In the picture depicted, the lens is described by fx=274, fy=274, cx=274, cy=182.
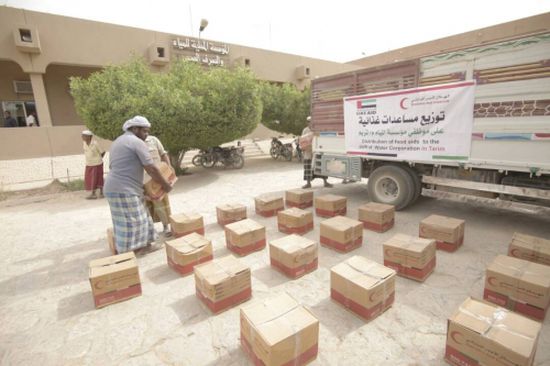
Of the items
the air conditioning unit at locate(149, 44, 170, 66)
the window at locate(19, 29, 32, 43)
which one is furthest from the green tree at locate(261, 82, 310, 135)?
the window at locate(19, 29, 32, 43)

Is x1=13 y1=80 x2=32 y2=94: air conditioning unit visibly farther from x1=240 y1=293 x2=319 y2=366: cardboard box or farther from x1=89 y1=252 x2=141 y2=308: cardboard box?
x1=240 y1=293 x2=319 y2=366: cardboard box

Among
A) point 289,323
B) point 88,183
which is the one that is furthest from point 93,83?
point 289,323

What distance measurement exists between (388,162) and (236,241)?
3.40 m

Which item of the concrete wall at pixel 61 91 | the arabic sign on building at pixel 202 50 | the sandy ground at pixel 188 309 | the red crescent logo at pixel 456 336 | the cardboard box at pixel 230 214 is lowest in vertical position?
the sandy ground at pixel 188 309

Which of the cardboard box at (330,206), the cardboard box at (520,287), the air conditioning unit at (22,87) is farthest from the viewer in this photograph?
the air conditioning unit at (22,87)

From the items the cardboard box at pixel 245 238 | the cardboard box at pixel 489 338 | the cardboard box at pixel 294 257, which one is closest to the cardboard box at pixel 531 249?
the cardboard box at pixel 489 338

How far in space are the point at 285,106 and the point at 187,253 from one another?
11175 millimetres

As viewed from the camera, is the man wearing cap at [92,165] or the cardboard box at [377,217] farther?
the man wearing cap at [92,165]

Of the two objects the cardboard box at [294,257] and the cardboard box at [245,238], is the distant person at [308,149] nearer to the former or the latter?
the cardboard box at [245,238]

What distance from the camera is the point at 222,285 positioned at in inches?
99.7

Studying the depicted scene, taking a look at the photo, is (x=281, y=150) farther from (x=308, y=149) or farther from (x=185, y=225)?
(x=185, y=225)

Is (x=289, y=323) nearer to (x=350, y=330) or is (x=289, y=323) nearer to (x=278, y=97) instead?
(x=350, y=330)

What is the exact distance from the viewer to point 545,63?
339 cm

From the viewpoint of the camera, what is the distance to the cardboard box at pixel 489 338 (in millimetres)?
1699
